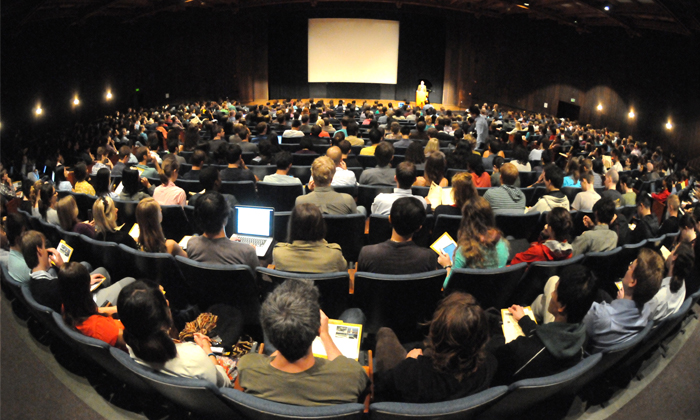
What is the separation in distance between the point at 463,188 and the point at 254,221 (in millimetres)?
1915

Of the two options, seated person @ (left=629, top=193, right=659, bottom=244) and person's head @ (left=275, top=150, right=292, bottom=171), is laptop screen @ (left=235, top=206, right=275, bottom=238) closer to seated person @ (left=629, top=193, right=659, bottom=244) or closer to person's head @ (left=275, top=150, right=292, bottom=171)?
person's head @ (left=275, top=150, right=292, bottom=171)

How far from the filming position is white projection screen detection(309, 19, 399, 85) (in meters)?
21.8

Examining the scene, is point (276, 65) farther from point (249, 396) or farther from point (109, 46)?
point (249, 396)

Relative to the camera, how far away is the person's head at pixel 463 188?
13.6ft

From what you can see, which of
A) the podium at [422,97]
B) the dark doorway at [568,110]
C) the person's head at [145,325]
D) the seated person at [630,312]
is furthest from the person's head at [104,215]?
the podium at [422,97]

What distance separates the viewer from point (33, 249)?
3031mm

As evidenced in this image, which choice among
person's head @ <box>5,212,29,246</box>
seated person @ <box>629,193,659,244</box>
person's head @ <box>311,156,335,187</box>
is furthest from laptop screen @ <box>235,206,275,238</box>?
seated person @ <box>629,193,659,244</box>

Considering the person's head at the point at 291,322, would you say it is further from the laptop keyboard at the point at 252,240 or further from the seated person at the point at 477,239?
the laptop keyboard at the point at 252,240

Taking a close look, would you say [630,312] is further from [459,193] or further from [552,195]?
[552,195]

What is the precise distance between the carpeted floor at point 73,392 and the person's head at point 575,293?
89 cm

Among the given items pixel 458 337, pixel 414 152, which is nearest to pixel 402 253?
pixel 458 337

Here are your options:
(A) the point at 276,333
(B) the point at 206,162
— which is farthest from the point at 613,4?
(A) the point at 276,333

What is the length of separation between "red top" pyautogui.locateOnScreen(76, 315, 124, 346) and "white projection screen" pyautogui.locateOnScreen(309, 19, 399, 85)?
2120cm

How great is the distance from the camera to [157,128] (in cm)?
1058
